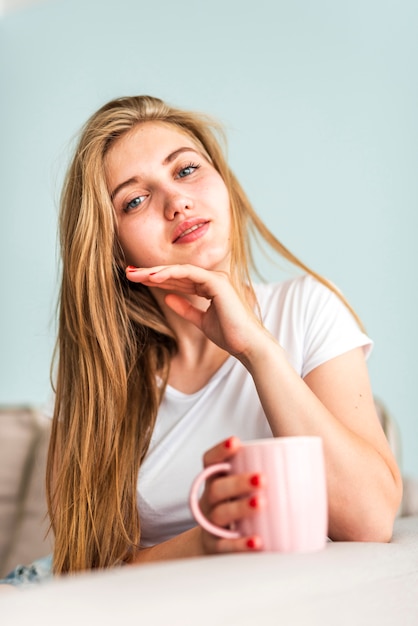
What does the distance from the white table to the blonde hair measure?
665 millimetres

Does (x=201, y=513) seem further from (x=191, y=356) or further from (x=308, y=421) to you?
(x=191, y=356)

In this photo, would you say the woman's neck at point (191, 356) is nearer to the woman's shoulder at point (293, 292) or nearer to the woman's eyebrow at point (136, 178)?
the woman's shoulder at point (293, 292)

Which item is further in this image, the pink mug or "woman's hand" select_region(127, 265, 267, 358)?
"woman's hand" select_region(127, 265, 267, 358)

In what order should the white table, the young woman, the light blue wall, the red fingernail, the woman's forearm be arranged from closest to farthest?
the white table < the red fingernail < the woman's forearm < the young woman < the light blue wall

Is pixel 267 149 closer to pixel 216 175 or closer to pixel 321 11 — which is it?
pixel 321 11

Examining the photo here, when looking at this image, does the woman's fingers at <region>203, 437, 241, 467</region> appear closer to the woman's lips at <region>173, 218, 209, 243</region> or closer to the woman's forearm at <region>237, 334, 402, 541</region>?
the woman's forearm at <region>237, 334, 402, 541</region>

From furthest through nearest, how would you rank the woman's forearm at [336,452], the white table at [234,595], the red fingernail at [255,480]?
1. the woman's forearm at [336,452]
2. the red fingernail at [255,480]
3. the white table at [234,595]

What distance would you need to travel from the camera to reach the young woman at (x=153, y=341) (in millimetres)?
1304

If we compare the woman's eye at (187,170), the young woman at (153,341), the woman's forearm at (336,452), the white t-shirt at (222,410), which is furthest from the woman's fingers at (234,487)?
→ the woman's eye at (187,170)

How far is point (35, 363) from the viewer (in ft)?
9.04

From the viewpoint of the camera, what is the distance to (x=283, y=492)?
0.72m

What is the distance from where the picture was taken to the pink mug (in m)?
0.71

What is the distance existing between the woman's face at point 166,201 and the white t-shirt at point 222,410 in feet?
0.54

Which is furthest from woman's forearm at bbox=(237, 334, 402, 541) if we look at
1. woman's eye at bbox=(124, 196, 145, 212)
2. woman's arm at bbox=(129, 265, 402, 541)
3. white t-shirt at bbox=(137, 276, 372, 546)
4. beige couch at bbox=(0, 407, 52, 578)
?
beige couch at bbox=(0, 407, 52, 578)
